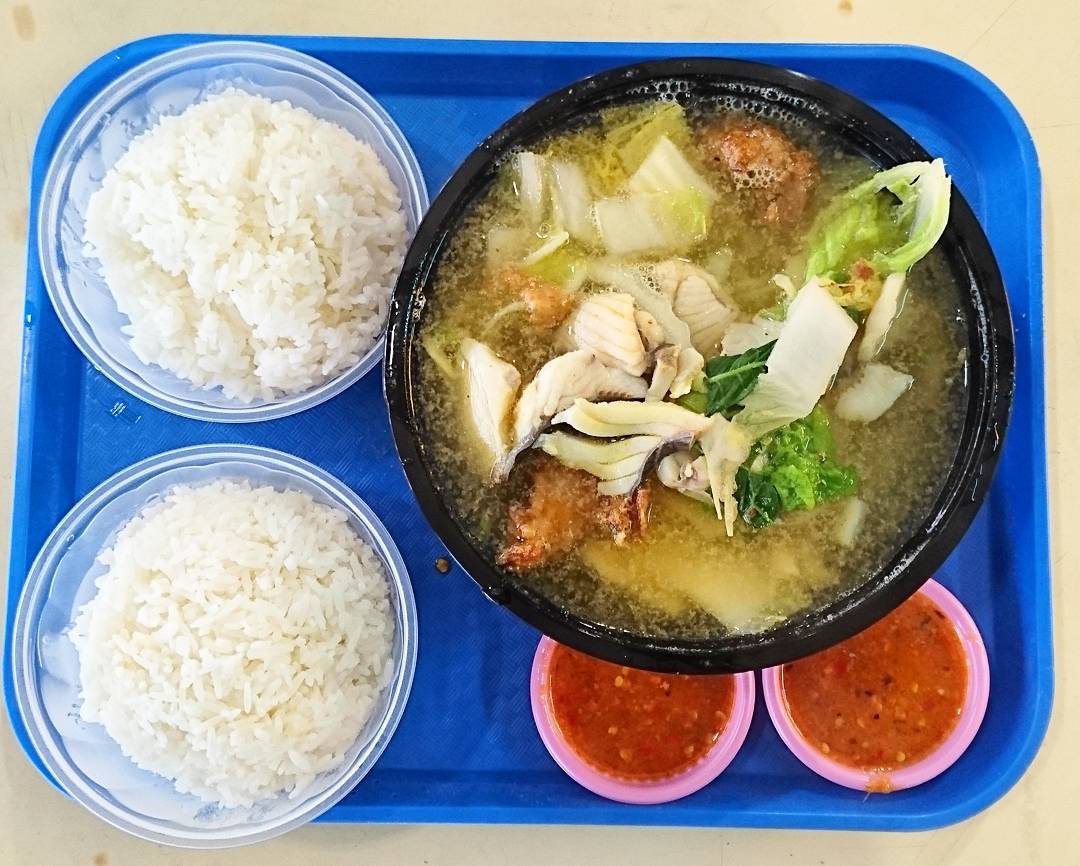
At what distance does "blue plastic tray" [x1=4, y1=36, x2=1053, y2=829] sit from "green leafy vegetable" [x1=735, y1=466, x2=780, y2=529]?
26.7 inches

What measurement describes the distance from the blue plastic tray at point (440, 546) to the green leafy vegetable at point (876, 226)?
0.60 meters

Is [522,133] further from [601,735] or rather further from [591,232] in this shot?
[601,735]

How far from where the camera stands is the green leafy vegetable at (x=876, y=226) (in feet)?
5.33

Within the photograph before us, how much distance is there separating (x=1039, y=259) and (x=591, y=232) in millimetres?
1065

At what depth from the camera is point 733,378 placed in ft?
5.28

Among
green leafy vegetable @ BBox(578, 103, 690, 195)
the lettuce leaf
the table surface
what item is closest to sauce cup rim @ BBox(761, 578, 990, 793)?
the table surface

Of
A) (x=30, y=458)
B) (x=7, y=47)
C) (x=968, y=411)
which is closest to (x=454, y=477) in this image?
(x=968, y=411)

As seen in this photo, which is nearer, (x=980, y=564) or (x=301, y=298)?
(x=301, y=298)

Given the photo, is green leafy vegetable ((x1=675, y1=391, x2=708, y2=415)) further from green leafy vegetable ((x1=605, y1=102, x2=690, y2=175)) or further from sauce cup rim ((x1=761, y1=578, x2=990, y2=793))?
sauce cup rim ((x1=761, y1=578, x2=990, y2=793))

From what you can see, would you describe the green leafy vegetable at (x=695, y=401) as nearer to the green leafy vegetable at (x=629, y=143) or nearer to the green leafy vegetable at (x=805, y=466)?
the green leafy vegetable at (x=805, y=466)

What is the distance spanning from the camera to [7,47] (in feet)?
7.45

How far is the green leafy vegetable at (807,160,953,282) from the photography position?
163 cm

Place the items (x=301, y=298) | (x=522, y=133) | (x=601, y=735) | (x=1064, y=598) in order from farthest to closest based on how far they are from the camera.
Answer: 1. (x=1064, y=598)
2. (x=601, y=735)
3. (x=301, y=298)
4. (x=522, y=133)

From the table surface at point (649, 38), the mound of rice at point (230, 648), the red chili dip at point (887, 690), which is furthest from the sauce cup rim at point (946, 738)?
the mound of rice at point (230, 648)
